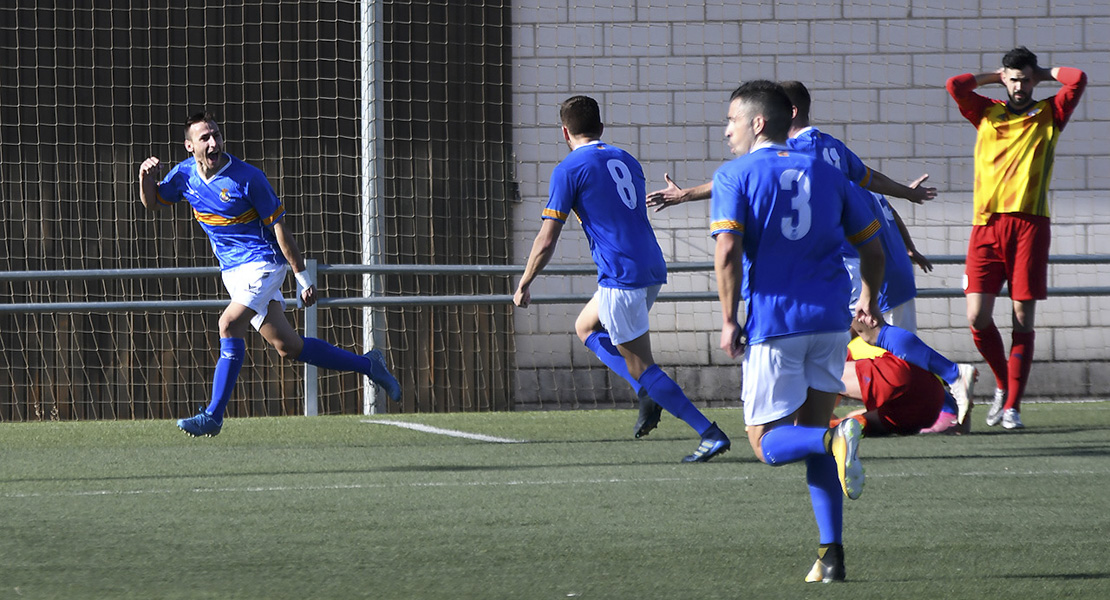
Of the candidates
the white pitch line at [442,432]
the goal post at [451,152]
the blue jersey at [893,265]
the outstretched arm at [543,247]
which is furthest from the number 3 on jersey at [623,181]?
the goal post at [451,152]

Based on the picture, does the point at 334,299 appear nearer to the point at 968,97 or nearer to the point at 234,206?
the point at 234,206

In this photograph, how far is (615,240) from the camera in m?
6.29

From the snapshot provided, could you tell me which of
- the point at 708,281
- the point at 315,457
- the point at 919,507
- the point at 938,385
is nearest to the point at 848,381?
the point at 938,385

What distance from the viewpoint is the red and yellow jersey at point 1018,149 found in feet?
24.3

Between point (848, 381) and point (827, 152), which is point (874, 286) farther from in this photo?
point (848, 381)

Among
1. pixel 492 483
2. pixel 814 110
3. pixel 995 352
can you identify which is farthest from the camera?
pixel 814 110

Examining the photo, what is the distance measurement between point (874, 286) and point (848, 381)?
2.95 meters

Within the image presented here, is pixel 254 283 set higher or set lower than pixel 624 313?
higher

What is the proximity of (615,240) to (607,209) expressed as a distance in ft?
0.48

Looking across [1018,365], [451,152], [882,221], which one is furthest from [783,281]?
[451,152]

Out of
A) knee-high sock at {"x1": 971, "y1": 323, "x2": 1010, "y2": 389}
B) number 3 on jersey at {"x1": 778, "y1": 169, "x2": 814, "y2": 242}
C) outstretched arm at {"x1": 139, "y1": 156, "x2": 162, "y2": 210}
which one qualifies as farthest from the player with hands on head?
outstretched arm at {"x1": 139, "y1": 156, "x2": 162, "y2": 210}

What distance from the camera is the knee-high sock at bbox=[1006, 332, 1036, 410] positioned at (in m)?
7.67

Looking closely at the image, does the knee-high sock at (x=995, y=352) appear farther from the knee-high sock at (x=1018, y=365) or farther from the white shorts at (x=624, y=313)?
the white shorts at (x=624, y=313)

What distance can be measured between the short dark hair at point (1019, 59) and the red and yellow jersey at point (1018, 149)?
253 mm
